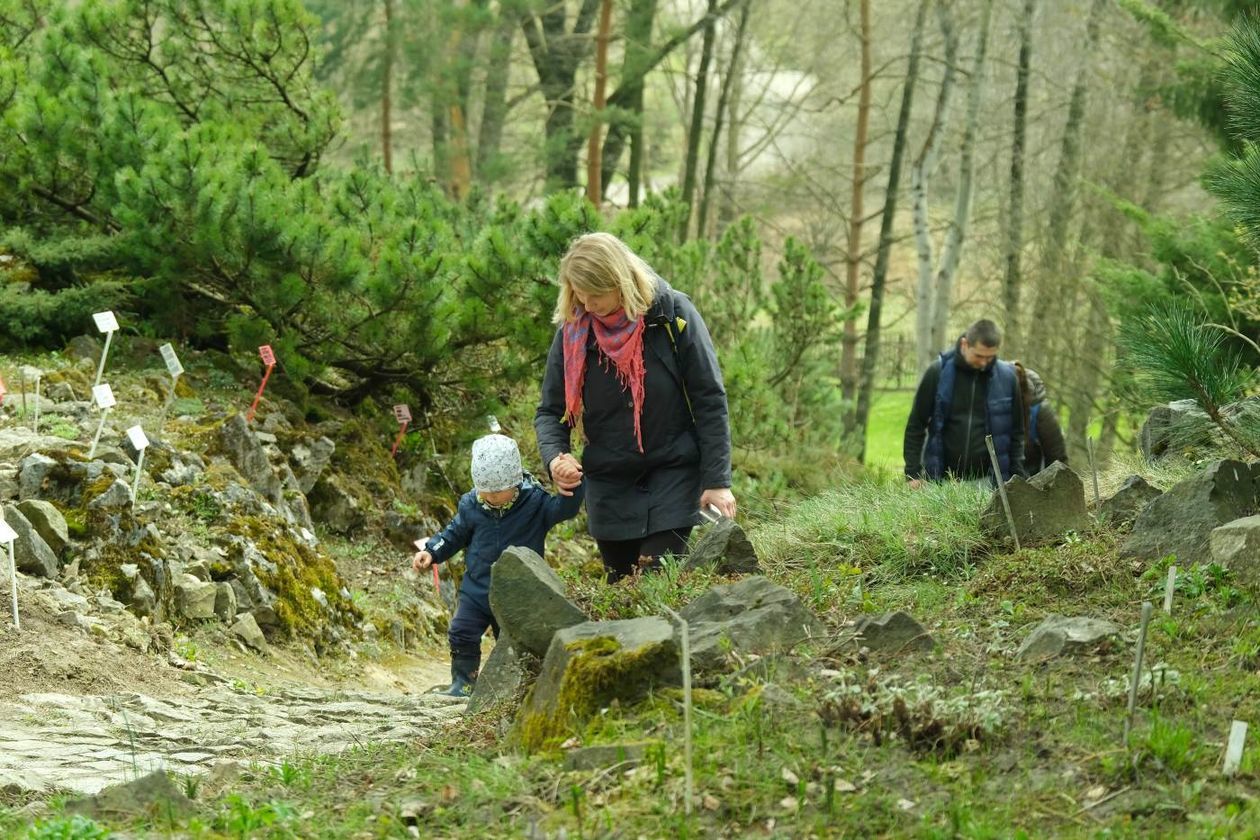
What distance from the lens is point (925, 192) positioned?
20016 mm

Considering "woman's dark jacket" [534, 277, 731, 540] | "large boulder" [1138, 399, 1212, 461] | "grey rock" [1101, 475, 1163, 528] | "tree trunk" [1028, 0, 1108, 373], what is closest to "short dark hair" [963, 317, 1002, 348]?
"large boulder" [1138, 399, 1212, 461]

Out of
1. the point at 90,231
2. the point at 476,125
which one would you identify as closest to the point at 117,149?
the point at 90,231

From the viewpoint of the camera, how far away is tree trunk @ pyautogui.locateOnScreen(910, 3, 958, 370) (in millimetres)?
19297

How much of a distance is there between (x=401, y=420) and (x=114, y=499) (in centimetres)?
386

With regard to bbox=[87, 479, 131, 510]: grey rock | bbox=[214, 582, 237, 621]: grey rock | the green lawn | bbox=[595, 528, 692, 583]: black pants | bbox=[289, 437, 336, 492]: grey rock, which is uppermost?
bbox=[595, 528, 692, 583]: black pants

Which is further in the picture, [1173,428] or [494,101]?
[494,101]

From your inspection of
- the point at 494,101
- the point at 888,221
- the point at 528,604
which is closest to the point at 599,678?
the point at 528,604

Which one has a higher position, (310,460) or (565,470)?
(565,470)

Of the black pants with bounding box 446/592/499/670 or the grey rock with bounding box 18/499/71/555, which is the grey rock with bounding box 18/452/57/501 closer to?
the grey rock with bounding box 18/499/71/555

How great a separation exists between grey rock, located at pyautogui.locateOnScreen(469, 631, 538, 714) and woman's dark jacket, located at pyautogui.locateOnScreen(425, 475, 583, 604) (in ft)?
3.67

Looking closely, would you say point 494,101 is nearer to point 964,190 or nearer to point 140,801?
point 964,190

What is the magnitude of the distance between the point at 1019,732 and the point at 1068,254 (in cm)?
1739

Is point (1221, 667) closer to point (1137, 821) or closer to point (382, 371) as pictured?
point (1137, 821)

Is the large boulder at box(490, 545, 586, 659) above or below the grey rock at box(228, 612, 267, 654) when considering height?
above
